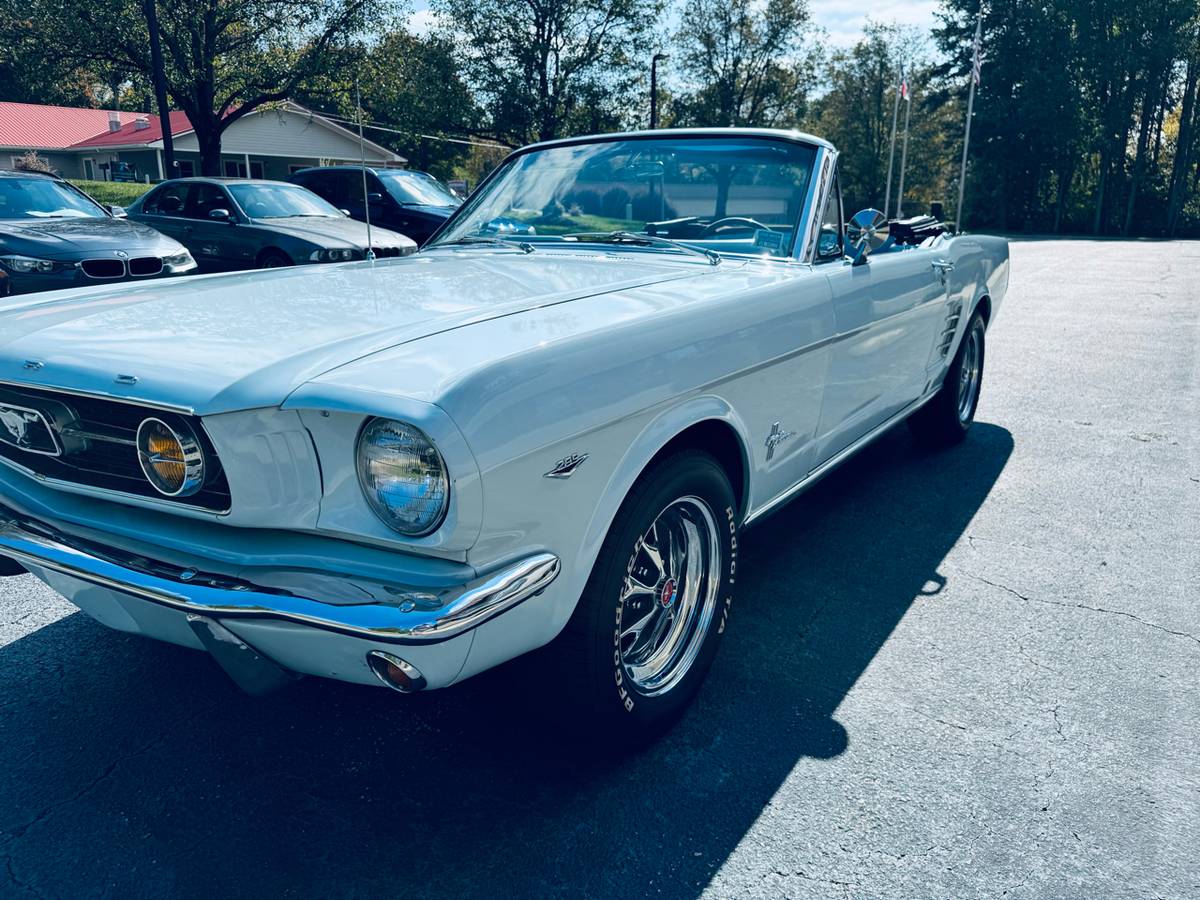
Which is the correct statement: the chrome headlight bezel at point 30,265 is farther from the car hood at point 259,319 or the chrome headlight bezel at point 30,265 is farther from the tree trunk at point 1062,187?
the tree trunk at point 1062,187

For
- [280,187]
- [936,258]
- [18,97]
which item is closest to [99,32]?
[280,187]

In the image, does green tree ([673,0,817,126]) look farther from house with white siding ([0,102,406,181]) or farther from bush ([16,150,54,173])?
bush ([16,150,54,173])

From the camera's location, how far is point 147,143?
123 feet

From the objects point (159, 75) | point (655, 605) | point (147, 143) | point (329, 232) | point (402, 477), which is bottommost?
point (655, 605)

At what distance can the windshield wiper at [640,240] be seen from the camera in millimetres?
3107

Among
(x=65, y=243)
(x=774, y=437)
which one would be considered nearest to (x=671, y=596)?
(x=774, y=437)

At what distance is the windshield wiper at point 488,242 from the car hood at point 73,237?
572cm

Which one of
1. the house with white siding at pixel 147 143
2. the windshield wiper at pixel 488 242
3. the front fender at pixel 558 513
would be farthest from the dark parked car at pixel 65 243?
the house with white siding at pixel 147 143

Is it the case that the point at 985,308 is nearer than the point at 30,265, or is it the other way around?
the point at 985,308

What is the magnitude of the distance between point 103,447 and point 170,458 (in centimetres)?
25

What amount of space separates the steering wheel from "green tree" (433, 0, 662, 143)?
99.0 ft

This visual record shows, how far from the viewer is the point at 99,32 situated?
→ 788 inches

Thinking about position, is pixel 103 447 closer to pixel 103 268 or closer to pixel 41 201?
pixel 103 268

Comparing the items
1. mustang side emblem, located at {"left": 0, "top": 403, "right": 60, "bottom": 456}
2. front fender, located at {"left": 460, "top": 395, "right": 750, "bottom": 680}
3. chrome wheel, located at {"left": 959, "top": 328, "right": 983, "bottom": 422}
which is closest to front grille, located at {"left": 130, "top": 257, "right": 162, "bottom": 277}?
mustang side emblem, located at {"left": 0, "top": 403, "right": 60, "bottom": 456}
